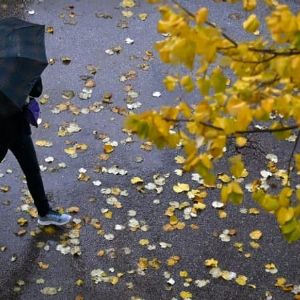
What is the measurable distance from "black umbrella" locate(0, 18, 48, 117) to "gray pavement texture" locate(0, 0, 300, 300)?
4.24ft

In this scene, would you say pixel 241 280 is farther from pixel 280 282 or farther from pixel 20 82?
pixel 20 82

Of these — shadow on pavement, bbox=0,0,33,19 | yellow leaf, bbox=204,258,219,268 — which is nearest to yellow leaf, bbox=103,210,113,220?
yellow leaf, bbox=204,258,219,268

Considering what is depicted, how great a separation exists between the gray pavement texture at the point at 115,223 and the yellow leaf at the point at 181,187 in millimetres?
56

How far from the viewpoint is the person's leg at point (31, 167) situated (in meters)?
4.55

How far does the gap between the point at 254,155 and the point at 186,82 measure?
3.45m

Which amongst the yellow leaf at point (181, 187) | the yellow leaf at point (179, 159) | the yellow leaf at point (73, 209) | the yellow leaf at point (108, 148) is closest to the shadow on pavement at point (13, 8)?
the yellow leaf at point (108, 148)

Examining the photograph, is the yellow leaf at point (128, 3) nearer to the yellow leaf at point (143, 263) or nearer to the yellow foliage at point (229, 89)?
the yellow leaf at point (143, 263)

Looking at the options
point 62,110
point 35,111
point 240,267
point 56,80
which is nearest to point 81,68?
point 56,80

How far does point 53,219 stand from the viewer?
499 cm

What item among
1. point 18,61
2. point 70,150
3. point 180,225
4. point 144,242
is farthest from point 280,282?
point 18,61

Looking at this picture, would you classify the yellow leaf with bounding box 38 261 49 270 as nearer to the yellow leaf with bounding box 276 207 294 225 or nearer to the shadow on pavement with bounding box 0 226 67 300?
the shadow on pavement with bounding box 0 226 67 300

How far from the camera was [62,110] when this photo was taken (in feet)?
20.7

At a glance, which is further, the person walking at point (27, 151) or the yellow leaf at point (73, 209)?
the yellow leaf at point (73, 209)

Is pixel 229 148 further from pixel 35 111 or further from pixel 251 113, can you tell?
pixel 251 113
